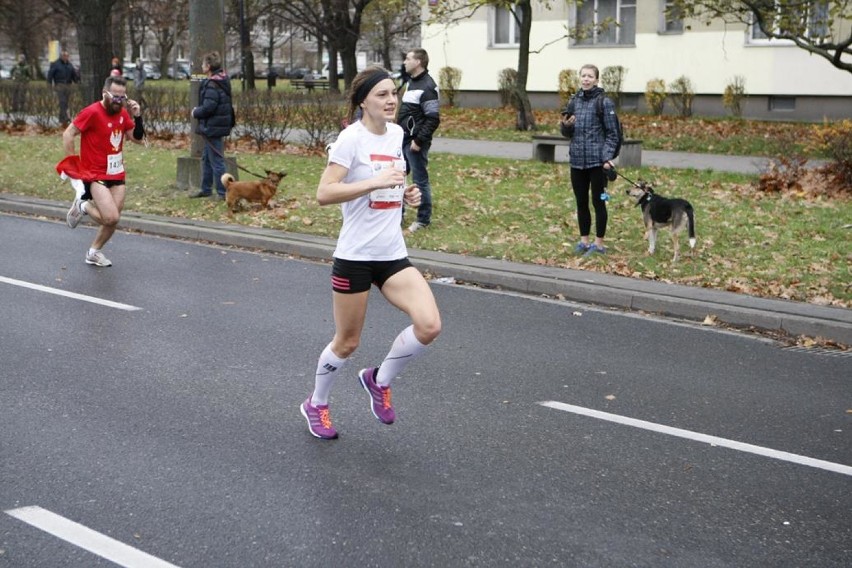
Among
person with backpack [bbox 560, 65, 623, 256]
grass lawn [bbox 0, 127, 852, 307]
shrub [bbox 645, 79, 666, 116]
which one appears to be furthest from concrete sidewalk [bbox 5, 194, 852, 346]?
shrub [bbox 645, 79, 666, 116]

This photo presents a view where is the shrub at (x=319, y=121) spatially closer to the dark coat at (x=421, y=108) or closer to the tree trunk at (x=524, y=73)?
the tree trunk at (x=524, y=73)

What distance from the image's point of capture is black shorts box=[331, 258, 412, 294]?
19.2 ft

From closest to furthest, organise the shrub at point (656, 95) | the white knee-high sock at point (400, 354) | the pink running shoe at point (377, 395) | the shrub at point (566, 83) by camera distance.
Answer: the white knee-high sock at point (400, 354)
the pink running shoe at point (377, 395)
the shrub at point (656, 95)
the shrub at point (566, 83)

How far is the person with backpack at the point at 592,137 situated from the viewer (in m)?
11.3

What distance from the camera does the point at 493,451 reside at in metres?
6.02

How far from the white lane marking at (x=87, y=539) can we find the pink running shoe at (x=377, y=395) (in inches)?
72.1

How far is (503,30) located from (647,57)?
5.68m

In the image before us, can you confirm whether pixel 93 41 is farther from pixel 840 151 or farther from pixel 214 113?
pixel 840 151

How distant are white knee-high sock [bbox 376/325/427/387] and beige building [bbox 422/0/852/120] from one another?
75.3ft

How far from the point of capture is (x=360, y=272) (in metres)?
5.86

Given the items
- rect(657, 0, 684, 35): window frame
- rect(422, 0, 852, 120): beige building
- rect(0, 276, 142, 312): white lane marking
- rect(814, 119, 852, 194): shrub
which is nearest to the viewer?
rect(0, 276, 142, 312): white lane marking

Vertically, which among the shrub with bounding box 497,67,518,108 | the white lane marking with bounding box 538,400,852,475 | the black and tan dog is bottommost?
the white lane marking with bounding box 538,400,852,475

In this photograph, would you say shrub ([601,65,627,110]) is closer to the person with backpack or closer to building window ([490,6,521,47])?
building window ([490,6,521,47])

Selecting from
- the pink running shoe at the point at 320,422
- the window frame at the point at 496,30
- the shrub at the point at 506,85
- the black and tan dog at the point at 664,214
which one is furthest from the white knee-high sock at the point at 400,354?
the window frame at the point at 496,30
